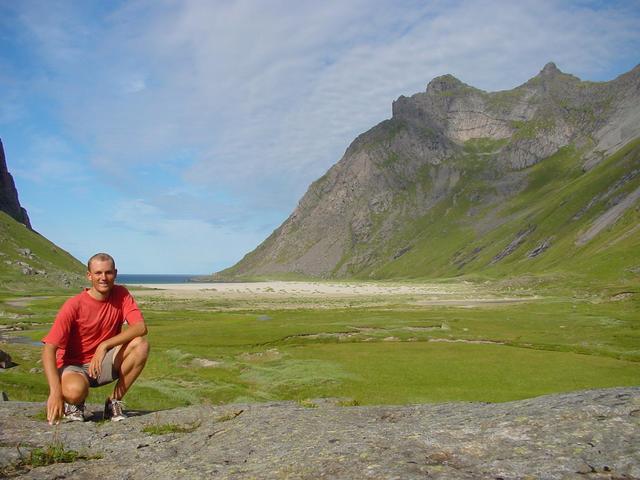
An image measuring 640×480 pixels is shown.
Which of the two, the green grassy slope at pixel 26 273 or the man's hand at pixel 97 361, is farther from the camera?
the green grassy slope at pixel 26 273

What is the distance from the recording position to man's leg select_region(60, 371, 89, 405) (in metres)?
13.5

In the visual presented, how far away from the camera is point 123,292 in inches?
595

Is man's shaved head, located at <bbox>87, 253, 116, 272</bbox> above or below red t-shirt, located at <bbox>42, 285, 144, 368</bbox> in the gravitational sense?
above

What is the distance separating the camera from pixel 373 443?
1091 cm

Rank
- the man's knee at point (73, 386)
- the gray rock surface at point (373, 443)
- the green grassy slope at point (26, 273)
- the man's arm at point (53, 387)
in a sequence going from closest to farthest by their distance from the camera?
the gray rock surface at point (373, 443)
the man's arm at point (53, 387)
the man's knee at point (73, 386)
the green grassy slope at point (26, 273)

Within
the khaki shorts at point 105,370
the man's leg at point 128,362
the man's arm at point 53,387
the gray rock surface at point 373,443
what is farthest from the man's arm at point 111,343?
the gray rock surface at point 373,443

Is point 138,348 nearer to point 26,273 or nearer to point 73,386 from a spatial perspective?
point 73,386

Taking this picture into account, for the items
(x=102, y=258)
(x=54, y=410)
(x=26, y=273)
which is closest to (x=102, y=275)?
(x=102, y=258)

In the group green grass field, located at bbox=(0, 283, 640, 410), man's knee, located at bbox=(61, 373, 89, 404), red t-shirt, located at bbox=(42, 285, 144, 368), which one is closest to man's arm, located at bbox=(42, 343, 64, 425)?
man's knee, located at bbox=(61, 373, 89, 404)

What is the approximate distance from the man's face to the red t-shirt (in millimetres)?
368

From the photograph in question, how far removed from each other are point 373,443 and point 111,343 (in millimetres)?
8132

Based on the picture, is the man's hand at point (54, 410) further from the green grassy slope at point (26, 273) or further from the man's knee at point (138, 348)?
the green grassy slope at point (26, 273)

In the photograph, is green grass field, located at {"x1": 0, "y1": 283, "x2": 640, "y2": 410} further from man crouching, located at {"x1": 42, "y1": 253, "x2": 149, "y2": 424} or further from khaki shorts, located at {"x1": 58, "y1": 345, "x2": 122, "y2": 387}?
A: khaki shorts, located at {"x1": 58, "y1": 345, "x2": 122, "y2": 387}

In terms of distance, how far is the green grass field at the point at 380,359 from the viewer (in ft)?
105
